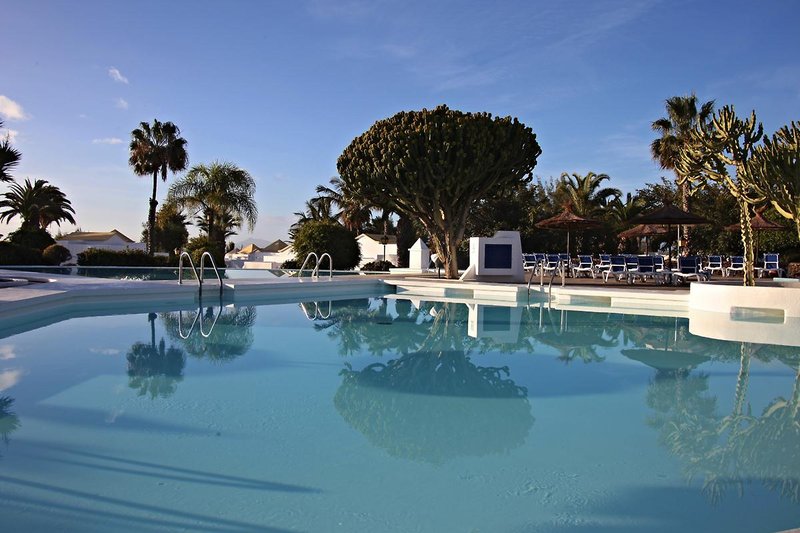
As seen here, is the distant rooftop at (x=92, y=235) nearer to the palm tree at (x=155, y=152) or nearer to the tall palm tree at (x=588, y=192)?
the palm tree at (x=155, y=152)

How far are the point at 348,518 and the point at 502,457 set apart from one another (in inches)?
59.9

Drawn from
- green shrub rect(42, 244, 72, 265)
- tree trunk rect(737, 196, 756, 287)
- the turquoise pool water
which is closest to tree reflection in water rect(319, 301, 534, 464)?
the turquoise pool water

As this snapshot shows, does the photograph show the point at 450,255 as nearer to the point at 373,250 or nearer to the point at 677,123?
the point at 677,123

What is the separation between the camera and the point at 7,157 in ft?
70.4

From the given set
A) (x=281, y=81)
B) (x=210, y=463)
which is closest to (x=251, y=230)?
(x=281, y=81)

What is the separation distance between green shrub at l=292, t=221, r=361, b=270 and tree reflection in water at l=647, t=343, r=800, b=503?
22.5m

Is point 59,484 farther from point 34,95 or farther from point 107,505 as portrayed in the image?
point 34,95

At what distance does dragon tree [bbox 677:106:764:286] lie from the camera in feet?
43.8

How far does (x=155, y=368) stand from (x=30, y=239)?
25982 mm

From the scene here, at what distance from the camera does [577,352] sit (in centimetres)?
887

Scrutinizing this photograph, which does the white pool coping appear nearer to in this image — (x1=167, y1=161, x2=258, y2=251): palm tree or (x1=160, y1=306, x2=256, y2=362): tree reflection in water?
(x1=160, y1=306, x2=256, y2=362): tree reflection in water

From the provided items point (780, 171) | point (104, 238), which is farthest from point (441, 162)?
point (104, 238)

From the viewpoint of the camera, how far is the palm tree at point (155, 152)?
31.2 meters

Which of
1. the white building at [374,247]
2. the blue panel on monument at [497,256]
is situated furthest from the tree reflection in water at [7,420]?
the white building at [374,247]
